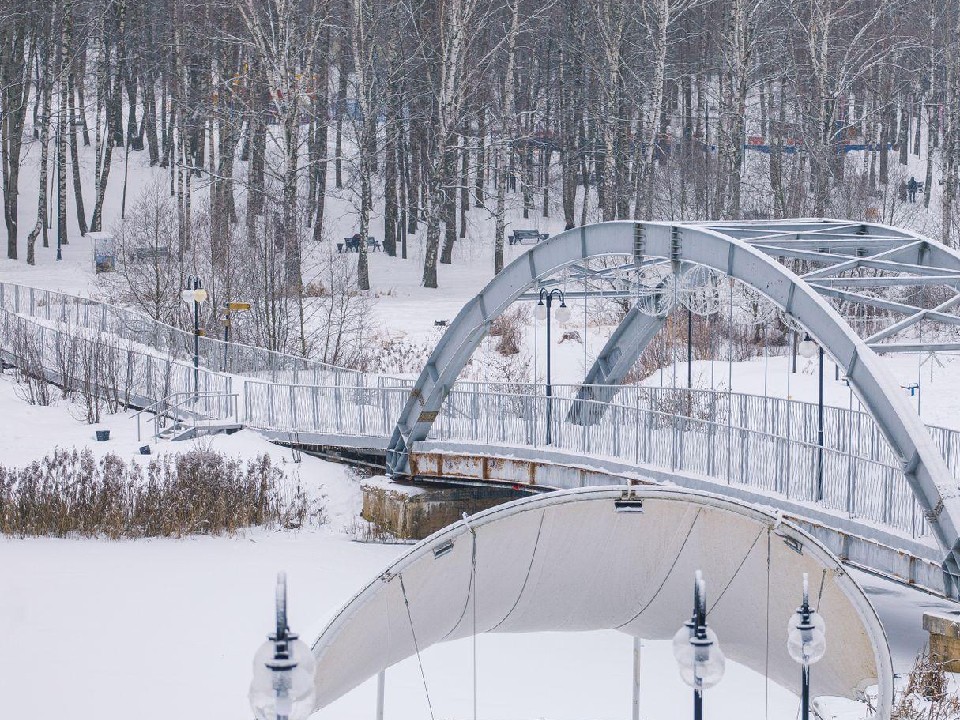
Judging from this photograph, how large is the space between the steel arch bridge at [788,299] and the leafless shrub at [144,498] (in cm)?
219

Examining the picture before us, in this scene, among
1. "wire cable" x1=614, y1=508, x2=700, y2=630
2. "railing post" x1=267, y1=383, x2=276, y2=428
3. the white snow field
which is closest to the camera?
"wire cable" x1=614, y1=508, x2=700, y2=630

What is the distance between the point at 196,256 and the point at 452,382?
13.7 metres

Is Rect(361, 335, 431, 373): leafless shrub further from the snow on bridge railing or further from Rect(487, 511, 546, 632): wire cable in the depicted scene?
Rect(487, 511, 546, 632): wire cable

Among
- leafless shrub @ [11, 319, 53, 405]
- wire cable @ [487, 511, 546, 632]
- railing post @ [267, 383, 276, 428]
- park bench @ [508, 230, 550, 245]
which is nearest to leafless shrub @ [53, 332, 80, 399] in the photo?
leafless shrub @ [11, 319, 53, 405]

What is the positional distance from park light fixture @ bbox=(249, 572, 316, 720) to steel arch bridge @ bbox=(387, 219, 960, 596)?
32.3ft

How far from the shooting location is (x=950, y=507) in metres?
16.1

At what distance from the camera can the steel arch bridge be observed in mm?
16641

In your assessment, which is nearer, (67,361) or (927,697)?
(927,697)

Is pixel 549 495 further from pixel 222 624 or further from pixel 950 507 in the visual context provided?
pixel 222 624

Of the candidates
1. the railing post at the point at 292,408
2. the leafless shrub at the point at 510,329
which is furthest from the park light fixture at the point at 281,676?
the leafless shrub at the point at 510,329

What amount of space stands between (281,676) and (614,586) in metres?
5.20

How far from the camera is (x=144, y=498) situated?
24047 mm

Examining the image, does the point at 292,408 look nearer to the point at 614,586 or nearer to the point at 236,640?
the point at 236,640

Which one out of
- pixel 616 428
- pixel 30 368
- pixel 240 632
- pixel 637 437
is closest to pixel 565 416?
pixel 616 428
